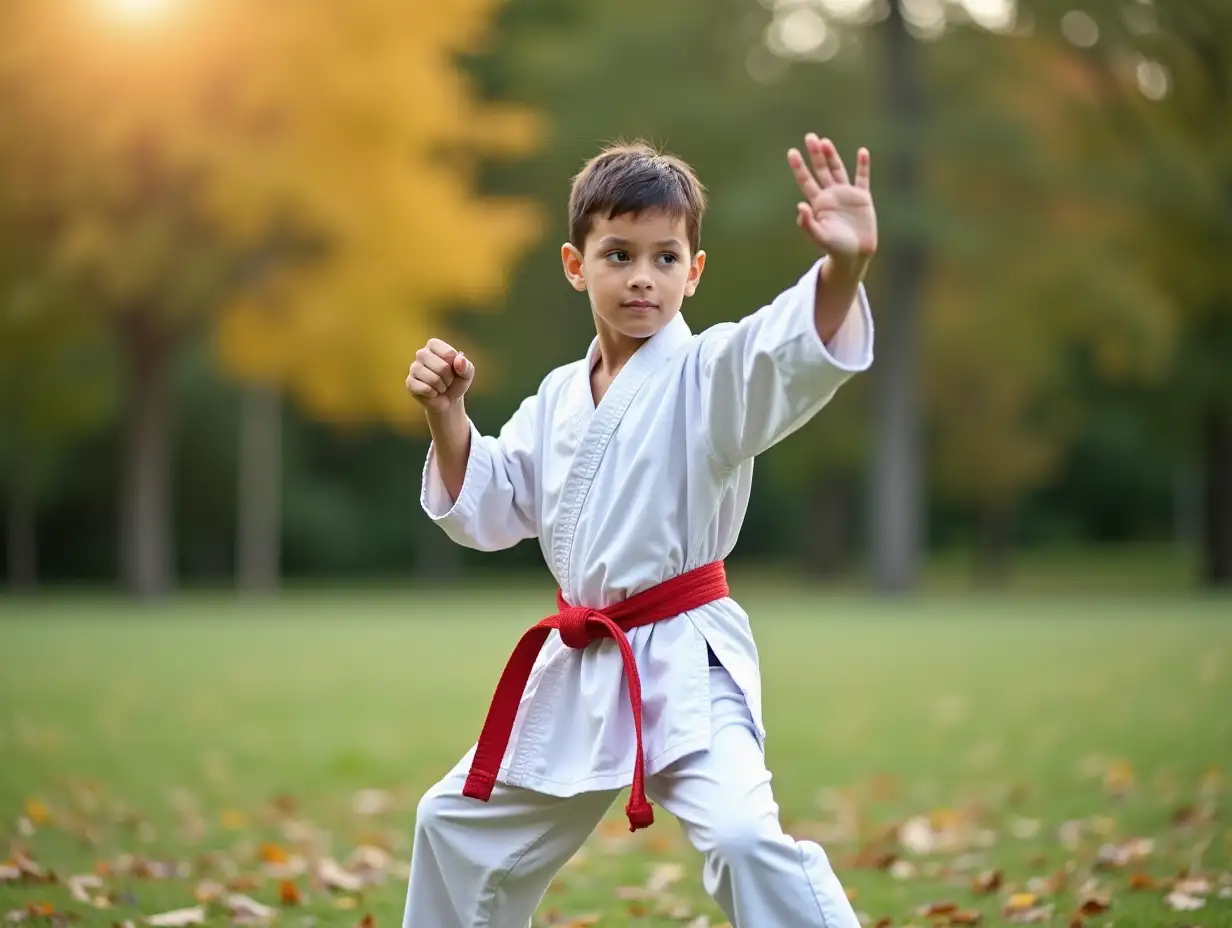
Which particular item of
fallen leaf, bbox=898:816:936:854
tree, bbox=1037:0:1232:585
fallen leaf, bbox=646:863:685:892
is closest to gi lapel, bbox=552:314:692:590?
fallen leaf, bbox=646:863:685:892

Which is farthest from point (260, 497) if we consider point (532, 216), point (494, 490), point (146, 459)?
point (494, 490)

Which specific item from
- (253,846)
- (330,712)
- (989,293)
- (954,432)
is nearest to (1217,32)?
(989,293)

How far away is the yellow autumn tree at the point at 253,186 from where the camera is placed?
17547 millimetres

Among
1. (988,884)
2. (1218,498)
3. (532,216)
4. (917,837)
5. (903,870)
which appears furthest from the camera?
(1218,498)

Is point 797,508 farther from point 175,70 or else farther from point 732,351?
point 732,351

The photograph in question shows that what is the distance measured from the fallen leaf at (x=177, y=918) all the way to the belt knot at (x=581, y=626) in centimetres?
154

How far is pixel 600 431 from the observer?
3.06m

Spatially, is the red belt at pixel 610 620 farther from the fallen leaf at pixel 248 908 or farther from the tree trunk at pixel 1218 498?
the tree trunk at pixel 1218 498

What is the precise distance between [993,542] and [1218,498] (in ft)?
30.2

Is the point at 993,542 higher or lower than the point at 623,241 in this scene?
lower

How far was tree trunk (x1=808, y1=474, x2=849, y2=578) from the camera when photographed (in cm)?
3186

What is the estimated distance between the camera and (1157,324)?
67.5 ft

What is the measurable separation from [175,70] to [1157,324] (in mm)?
12063

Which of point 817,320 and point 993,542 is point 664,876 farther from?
point 993,542
